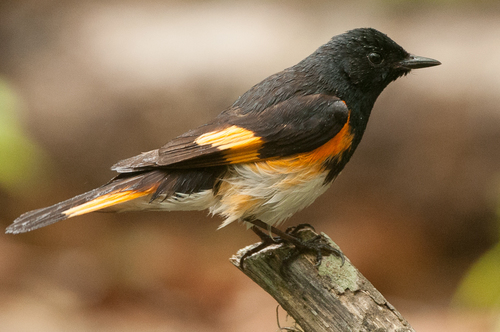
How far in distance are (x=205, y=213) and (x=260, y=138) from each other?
111 inches

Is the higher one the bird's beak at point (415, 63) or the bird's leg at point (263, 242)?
the bird's beak at point (415, 63)

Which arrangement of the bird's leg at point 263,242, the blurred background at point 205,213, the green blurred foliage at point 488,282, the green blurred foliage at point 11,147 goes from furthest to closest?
the blurred background at point 205,213, the green blurred foliage at point 488,282, the green blurred foliage at point 11,147, the bird's leg at point 263,242

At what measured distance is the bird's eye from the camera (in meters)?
2.84

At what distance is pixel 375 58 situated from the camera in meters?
2.85

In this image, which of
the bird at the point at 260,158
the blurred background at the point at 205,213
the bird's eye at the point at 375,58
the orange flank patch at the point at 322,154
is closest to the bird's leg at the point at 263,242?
the bird at the point at 260,158

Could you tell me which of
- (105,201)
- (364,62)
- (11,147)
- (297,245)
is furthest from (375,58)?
(11,147)

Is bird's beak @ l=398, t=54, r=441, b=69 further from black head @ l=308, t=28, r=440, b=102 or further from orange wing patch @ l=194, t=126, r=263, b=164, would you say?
orange wing patch @ l=194, t=126, r=263, b=164

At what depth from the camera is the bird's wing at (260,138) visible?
2.53m

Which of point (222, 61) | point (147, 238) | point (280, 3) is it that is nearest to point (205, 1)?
point (280, 3)

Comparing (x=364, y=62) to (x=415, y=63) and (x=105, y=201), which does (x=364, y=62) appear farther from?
(x=105, y=201)

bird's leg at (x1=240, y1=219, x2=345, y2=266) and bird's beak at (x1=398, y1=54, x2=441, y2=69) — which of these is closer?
bird's leg at (x1=240, y1=219, x2=345, y2=266)

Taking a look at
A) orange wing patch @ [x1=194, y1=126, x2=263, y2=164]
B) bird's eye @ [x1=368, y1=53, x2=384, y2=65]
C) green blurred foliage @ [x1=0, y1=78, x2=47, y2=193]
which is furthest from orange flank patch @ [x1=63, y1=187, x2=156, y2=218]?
bird's eye @ [x1=368, y1=53, x2=384, y2=65]

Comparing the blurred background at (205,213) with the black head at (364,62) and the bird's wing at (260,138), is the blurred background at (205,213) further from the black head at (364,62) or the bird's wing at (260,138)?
the bird's wing at (260,138)

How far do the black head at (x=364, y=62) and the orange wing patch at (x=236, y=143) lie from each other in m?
0.56
